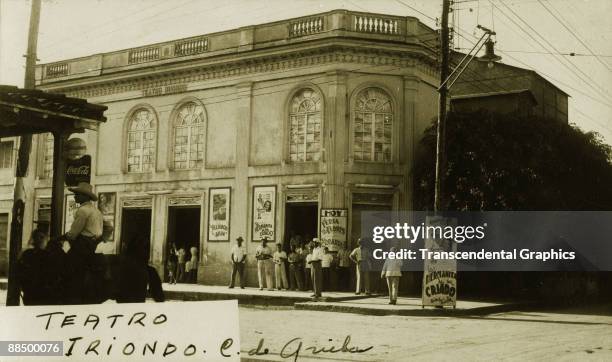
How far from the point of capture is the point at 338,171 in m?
19.3

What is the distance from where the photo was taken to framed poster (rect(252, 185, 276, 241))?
20.2m

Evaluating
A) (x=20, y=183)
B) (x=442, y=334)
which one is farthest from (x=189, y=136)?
(x=442, y=334)

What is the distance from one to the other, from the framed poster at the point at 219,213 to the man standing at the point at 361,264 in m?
4.71

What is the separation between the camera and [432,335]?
993 cm

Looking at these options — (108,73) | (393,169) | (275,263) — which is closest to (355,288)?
(275,263)

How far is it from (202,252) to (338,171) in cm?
534

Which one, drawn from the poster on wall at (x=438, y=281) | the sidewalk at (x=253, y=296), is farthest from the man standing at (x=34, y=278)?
the sidewalk at (x=253, y=296)

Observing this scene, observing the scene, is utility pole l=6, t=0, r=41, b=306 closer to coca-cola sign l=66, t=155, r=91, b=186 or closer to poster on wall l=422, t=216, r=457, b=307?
coca-cola sign l=66, t=155, r=91, b=186

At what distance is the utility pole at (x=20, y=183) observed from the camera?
22.8ft

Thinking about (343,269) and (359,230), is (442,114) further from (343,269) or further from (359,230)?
(343,269)

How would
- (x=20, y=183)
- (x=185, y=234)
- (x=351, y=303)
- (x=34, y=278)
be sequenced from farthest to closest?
(x=185, y=234)
(x=351, y=303)
(x=20, y=183)
(x=34, y=278)

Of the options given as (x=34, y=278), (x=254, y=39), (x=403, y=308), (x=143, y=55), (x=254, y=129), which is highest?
(x=254, y=39)

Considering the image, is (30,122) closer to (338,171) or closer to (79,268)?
(79,268)

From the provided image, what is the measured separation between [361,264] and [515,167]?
4.74 m
